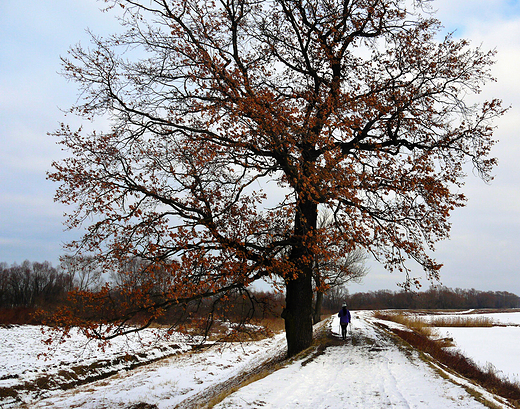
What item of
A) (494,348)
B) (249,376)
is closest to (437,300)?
(494,348)

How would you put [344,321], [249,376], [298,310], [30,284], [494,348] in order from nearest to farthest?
[249,376] → [298,310] → [344,321] → [494,348] → [30,284]

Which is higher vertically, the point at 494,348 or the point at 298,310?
the point at 298,310

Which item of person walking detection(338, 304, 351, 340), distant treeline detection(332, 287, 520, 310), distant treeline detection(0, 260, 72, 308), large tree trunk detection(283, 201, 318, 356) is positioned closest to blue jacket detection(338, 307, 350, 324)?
person walking detection(338, 304, 351, 340)

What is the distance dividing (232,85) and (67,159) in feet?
16.8

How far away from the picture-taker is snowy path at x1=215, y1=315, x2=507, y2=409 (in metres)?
6.27

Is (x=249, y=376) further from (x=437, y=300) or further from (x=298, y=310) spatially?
(x=437, y=300)

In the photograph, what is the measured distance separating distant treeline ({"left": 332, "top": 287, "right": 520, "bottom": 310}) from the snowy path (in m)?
91.8

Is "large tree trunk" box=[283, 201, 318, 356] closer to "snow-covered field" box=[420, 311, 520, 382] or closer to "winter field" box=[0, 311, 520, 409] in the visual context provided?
"winter field" box=[0, 311, 520, 409]

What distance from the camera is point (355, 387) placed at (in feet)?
24.4

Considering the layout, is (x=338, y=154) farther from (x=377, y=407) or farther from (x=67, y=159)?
(x=67, y=159)

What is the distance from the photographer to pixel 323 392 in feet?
23.2

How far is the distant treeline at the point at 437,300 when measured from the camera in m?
106

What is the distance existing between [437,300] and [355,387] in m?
115

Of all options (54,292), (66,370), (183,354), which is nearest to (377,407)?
(66,370)
